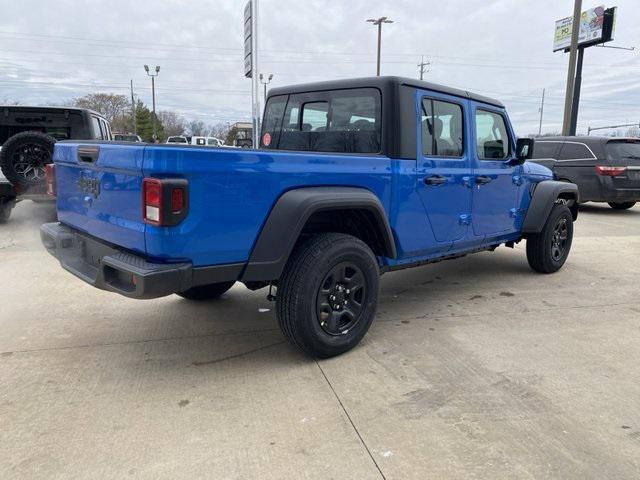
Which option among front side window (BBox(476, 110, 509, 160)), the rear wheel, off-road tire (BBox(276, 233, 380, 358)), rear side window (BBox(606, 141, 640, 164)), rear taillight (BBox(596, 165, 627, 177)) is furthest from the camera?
the rear wheel

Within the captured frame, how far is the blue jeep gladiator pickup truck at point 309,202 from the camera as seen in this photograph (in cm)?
270

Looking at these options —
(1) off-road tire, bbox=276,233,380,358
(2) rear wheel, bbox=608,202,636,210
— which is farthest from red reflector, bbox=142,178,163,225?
(2) rear wheel, bbox=608,202,636,210

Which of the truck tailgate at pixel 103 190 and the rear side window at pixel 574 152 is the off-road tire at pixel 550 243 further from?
the rear side window at pixel 574 152

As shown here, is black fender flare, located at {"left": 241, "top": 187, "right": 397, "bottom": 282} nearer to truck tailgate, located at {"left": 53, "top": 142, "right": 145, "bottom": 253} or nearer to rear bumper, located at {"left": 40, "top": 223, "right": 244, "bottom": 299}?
rear bumper, located at {"left": 40, "top": 223, "right": 244, "bottom": 299}

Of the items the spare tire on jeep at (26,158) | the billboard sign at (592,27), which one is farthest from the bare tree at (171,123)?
the spare tire on jeep at (26,158)

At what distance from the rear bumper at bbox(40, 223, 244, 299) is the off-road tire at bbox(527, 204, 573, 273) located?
4.09m

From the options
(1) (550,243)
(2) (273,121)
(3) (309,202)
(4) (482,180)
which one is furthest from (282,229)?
(1) (550,243)

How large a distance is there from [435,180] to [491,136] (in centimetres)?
128

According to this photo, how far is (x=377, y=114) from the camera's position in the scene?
12.6ft

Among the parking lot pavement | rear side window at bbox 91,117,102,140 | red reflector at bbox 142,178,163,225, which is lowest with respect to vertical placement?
the parking lot pavement

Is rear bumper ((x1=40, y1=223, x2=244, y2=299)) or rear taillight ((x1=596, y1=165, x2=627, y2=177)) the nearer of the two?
rear bumper ((x1=40, y1=223, x2=244, y2=299))

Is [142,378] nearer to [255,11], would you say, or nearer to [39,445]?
[39,445]

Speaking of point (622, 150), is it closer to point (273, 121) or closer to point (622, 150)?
point (622, 150)

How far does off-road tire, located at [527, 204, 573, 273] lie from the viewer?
18.9 ft
